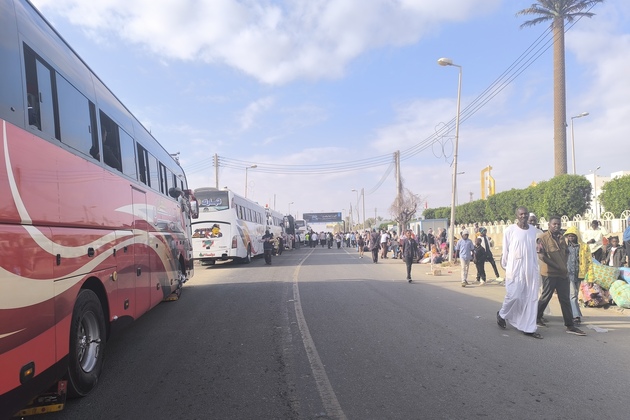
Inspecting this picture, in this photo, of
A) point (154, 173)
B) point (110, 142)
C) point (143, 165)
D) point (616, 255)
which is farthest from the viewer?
point (616, 255)

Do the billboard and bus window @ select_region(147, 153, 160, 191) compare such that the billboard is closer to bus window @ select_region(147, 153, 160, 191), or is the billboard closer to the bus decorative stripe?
bus window @ select_region(147, 153, 160, 191)

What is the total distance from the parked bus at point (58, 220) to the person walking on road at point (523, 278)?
5896mm

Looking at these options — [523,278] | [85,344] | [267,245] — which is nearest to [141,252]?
[85,344]

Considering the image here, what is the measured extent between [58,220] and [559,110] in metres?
35.4

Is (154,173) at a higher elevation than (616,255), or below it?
higher

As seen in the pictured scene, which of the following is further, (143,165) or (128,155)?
(143,165)

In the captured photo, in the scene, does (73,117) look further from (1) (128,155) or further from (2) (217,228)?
(2) (217,228)

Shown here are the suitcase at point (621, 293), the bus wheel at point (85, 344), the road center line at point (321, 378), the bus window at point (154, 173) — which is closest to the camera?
the road center line at point (321, 378)

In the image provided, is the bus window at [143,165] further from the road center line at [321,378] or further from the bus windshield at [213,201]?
the bus windshield at [213,201]

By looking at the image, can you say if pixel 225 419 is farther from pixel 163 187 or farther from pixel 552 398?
pixel 163 187

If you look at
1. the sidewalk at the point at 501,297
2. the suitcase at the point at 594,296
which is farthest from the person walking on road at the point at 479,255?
the suitcase at the point at 594,296

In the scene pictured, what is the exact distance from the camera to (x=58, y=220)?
12.9 feet

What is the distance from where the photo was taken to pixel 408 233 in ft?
49.4

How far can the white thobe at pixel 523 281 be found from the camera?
271 inches
